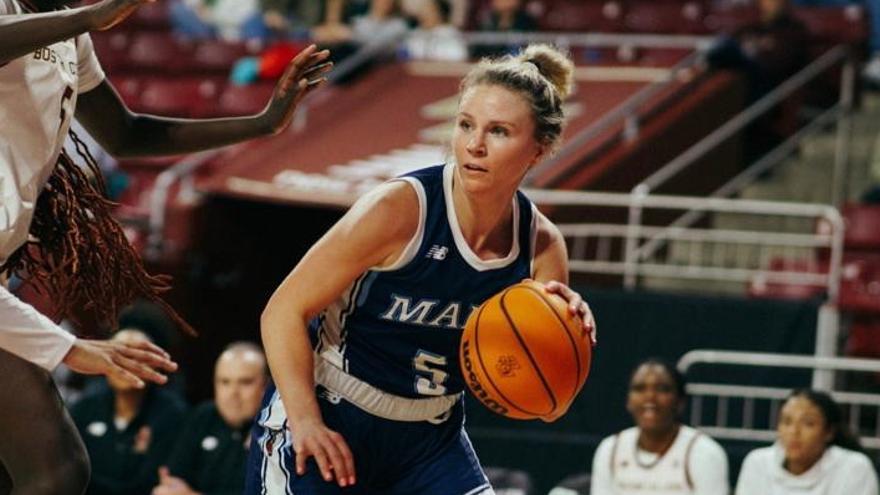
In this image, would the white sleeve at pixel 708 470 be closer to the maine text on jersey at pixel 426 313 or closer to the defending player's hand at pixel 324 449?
the maine text on jersey at pixel 426 313

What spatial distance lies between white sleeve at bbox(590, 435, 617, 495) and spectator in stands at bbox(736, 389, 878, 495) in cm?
61

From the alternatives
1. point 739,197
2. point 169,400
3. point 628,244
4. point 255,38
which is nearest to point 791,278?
point 628,244

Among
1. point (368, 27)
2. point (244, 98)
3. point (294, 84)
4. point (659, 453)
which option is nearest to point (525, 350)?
point (294, 84)

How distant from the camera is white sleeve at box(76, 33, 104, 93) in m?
4.26

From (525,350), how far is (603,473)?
388 centimetres

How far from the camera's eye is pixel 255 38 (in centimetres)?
1462

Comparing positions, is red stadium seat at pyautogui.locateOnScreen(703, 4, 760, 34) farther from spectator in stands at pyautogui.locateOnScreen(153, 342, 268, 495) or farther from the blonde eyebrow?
the blonde eyebrow

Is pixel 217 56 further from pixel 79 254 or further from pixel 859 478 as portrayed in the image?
pixel 79 254

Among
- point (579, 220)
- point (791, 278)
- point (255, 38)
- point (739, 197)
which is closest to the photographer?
point (791, 278)

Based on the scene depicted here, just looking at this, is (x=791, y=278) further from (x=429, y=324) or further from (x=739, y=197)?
(x=429, y=324)

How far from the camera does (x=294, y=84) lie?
4383mm

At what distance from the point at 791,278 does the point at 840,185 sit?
1.22 m

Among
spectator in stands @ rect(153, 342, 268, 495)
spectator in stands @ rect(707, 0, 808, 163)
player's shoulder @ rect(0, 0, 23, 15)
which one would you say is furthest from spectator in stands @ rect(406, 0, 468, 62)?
player's shoulder @ rect(0, 0, 23, 15)

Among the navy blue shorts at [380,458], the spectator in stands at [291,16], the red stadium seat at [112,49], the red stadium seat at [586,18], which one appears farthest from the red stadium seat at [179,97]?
the navy blue shorts at [380,458]
